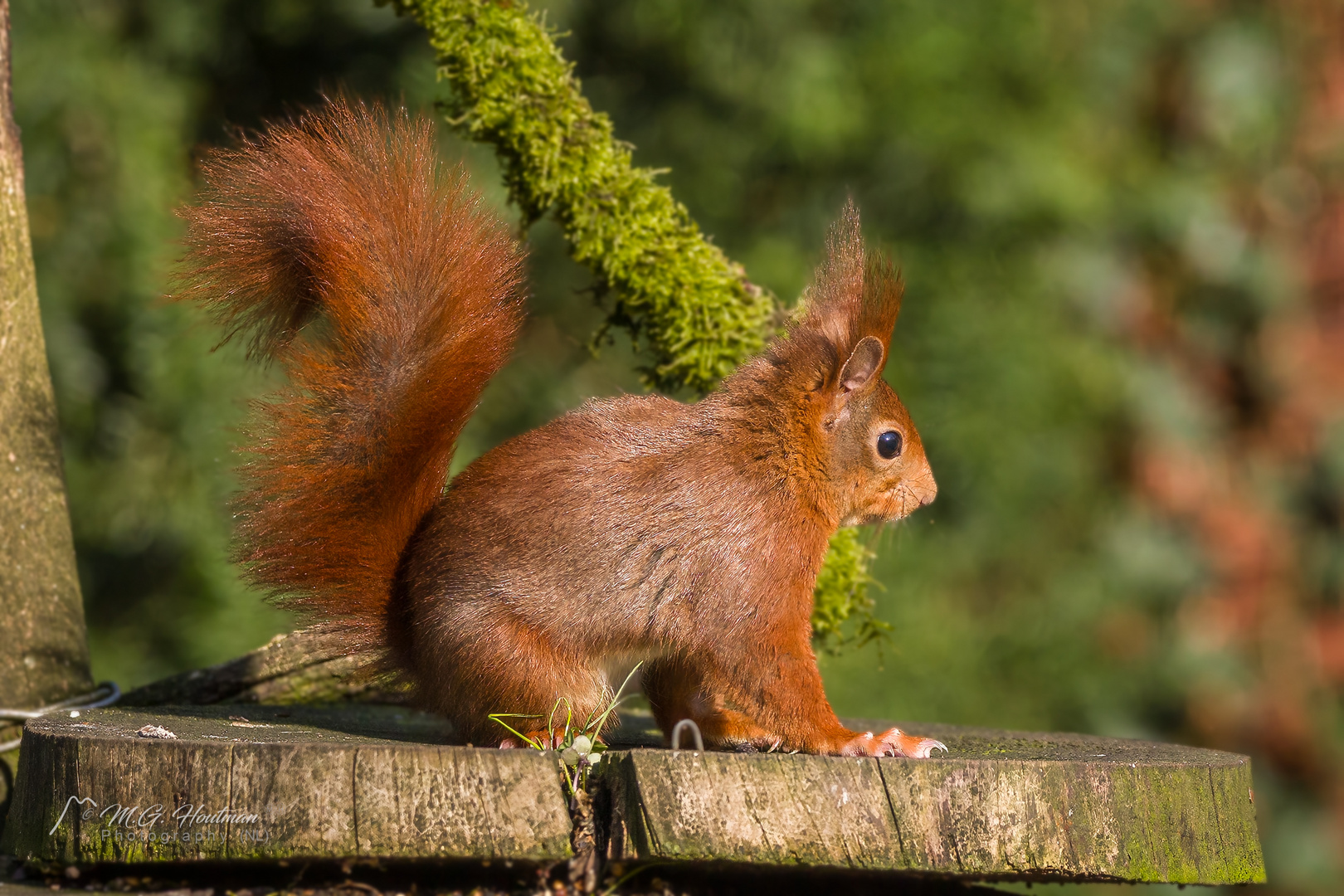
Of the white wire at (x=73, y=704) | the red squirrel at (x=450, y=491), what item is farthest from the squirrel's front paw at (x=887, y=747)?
the white wire at (x=73, y=704)

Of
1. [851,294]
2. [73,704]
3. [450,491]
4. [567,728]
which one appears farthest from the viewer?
[73,704]

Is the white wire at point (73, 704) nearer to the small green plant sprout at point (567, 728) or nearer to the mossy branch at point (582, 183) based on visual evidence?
the small green plant sprout at point (567, 728)

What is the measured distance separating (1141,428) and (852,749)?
3.40m

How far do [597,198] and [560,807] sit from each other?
1.09m

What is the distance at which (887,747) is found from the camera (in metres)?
1.39

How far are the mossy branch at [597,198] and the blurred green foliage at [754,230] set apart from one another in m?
0.72

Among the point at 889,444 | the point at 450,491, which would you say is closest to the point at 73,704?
the point at 450,491

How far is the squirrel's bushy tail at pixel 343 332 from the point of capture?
142 centimetres

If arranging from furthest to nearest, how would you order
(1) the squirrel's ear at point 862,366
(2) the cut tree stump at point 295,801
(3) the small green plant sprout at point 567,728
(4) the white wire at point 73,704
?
(4) the white wire at point 73,704
(1) the squirrel's ear at point 862,366
(3) the small green plant sprout at point 567,728
(2) the cut tree stump at point 295,801

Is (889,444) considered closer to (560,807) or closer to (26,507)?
(560,807)

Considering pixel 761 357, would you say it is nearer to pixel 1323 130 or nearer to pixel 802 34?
pixel 802 34

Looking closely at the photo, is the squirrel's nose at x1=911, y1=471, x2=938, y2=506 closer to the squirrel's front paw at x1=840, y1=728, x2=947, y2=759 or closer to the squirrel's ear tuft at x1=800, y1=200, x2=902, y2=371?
the squirrel's ear tuft at x1=800, y1=200, x2=902, y2=371

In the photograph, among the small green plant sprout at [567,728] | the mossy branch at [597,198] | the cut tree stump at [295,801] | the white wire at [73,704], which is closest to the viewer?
the cut tree stump at [295,801]

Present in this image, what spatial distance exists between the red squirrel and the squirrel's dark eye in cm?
15
